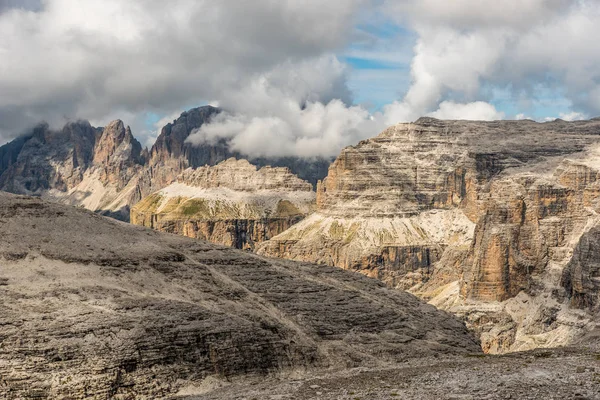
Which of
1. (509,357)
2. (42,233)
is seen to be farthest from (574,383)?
(42,233)

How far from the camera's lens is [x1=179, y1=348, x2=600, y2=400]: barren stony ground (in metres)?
56.8

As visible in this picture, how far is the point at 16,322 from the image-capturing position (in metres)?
71.2

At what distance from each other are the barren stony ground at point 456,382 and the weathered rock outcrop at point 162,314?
6054 millimetres

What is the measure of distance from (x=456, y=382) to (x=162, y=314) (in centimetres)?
3460

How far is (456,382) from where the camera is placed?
61094mm

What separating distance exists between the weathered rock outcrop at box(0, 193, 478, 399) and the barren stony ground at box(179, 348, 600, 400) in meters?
6.05

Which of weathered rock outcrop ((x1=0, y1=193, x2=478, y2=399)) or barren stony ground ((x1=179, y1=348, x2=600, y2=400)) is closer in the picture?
barren stony ground ((x1=179, y1=348, x2=600, y2=400))

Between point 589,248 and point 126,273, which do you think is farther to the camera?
point 589,248

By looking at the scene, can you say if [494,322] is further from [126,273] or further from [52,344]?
[52,344]

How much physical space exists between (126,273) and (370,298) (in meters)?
A: 37.5

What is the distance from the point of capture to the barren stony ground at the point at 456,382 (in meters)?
56.8

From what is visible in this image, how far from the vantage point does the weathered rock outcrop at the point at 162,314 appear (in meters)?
70.3

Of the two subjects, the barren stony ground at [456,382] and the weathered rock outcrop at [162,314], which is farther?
the weathered rock outcrop at [162,314]

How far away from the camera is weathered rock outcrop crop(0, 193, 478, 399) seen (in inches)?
2768
